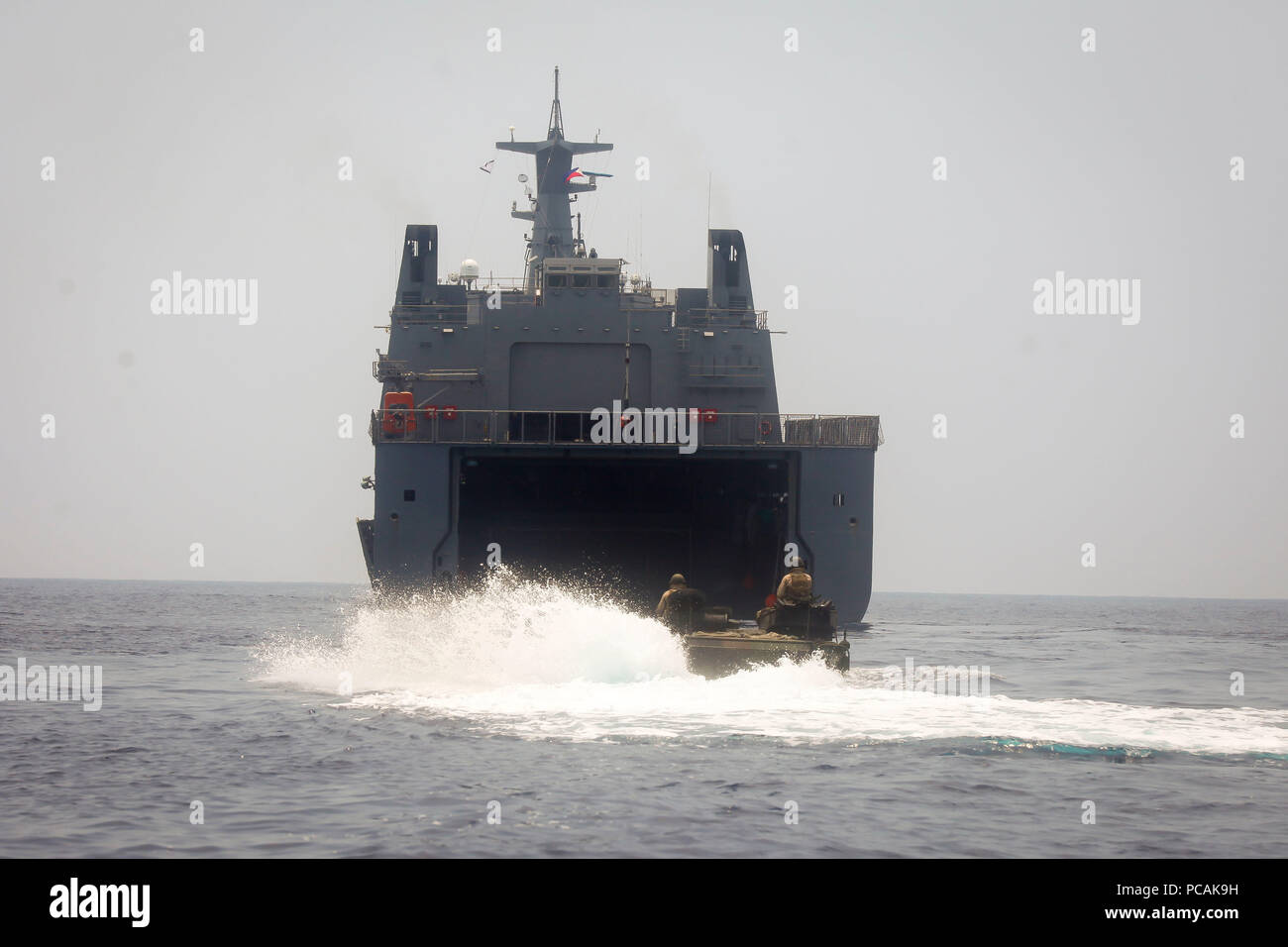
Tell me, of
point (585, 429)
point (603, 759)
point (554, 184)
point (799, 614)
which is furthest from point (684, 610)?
point (554, 184)

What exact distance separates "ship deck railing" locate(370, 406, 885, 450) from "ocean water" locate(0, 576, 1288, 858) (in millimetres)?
4829

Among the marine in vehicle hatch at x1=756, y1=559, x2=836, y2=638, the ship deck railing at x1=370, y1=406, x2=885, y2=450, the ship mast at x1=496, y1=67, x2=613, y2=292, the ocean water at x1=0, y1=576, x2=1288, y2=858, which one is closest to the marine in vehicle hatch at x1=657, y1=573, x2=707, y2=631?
the ocean water at x1=0, y1=576, x2=1288, y2=858

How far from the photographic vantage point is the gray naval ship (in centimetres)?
2883

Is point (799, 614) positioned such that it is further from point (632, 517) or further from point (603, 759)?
point (632, 517)

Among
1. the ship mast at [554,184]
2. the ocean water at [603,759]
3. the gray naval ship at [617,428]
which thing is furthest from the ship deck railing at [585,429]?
the ship mast at [554,184]

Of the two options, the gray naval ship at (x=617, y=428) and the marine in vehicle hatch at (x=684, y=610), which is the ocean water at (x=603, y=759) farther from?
the gray naval ship at (x=617, y=428)

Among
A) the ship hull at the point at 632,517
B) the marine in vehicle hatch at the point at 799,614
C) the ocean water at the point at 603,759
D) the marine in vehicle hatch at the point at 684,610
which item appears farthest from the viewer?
the ship hull at the point at 632,517

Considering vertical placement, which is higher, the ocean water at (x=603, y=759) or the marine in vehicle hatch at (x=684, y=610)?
the marine in vehicle hatch at (x=684, y=610)

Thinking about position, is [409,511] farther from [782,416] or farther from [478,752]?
[478,752]

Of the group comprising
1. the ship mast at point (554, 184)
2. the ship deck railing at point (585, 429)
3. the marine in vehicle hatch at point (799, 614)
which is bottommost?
the marine in vehicle hatch at point (799, 614)

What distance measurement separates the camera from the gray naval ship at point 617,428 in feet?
94.6

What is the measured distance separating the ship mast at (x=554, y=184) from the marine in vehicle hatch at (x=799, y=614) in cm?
2224

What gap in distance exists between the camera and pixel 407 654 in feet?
76.4
